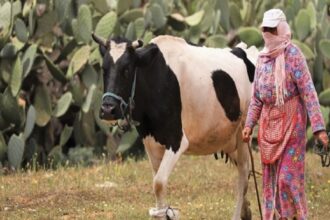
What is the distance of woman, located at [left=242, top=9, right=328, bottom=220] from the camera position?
8078 mm

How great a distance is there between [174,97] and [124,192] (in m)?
3.14

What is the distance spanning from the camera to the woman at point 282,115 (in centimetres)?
808

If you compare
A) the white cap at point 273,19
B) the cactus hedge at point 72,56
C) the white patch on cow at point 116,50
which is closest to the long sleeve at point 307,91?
the white cap at point 273,19

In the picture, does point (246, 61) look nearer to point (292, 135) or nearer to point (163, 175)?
point (163, 175)

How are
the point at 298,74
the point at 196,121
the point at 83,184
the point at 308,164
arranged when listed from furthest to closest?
the point at 308,164
the point at 83,184
the point at 196,121
the point at 298,74

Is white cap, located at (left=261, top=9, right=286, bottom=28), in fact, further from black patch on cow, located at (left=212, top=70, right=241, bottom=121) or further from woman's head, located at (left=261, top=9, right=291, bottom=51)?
black patch on cow, located at (left=212, top=70, right=241, bottom=121)

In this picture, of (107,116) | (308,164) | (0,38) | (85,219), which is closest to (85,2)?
(0,38)

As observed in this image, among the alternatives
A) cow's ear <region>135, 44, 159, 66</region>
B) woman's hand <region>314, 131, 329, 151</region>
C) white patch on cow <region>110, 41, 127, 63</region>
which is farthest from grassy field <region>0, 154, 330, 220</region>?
woman's hand <region>314, 131, 329, 151</region>

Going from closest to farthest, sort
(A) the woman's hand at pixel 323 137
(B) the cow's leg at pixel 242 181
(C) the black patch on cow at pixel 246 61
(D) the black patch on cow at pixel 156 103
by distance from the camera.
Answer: (A) the woman's hand at pixel 323 137 < (D) the black patch on cow at pixel 156 103 < (B) the cow's leg at pixel 242 181 < (C) the black patch on cow at pixel 246 61

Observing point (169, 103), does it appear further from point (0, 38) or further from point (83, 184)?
point (0, 38)

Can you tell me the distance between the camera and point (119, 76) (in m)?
9.23

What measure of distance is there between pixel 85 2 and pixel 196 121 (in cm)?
723

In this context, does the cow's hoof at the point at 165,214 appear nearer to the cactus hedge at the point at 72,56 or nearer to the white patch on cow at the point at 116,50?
the white patch on cow at the point at 116,50

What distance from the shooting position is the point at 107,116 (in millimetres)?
9039
